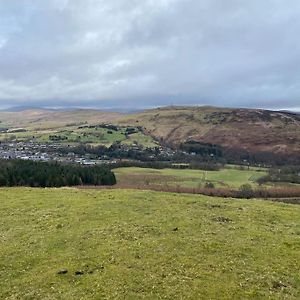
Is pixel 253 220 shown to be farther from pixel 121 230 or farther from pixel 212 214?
pixel 121 230

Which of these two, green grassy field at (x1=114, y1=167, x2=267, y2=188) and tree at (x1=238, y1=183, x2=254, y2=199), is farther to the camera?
green grassy field at (x1=114, y1=167, x2=267, y2=188)

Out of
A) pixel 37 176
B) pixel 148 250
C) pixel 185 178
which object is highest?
pixel 148 250

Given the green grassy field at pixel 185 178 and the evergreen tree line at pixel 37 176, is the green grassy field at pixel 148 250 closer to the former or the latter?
the evergreen tree line at pixel 37 176

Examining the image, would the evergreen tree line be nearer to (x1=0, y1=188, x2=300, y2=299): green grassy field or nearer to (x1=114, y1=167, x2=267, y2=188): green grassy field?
(x1=114, y1=167, x2=267, y2=188): green grassy field

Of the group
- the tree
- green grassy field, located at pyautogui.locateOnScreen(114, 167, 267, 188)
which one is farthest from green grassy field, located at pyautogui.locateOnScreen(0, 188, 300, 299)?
green grassy field, located at pyautogui.locateOnScreen(114, 167, 267, 188)

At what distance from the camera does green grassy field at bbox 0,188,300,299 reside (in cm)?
1537

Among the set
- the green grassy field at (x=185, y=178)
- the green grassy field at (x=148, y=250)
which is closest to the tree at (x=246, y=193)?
the green grassy field at (x=185, y=178)

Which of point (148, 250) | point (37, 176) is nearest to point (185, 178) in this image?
point (37, 176)

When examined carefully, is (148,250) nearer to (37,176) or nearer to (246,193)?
(246,193)

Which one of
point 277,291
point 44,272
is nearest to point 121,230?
point 44,272

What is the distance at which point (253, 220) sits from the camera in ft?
84.2

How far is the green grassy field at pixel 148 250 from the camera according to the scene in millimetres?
15367

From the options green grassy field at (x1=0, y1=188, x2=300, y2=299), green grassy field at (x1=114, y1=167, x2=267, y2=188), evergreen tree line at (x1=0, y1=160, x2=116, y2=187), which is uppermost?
green grassy field at (x1=0, y1=188, x2=300, y2=299)

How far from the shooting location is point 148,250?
19.2 m
